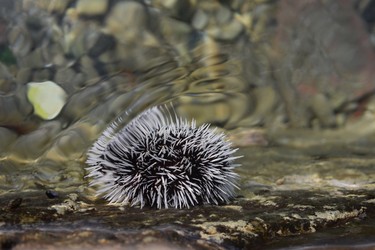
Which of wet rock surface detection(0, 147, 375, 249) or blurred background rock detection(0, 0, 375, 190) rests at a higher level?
blurred background rock detection(0, 0, 375, 190)

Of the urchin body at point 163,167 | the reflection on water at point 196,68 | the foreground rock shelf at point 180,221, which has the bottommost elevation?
the foreground rock shelf at point 180,221

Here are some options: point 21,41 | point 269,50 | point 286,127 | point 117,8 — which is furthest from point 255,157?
point 21,41

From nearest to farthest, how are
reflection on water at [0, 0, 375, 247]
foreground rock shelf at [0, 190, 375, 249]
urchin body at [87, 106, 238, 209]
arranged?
foreground rock shelf at [0, 190, 375, 249]
urchin body at [87, 106, 238, 209]
reflection on water at [0, 0, 375, 247]

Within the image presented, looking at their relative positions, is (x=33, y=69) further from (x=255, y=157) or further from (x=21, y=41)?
(x=255, y=157)

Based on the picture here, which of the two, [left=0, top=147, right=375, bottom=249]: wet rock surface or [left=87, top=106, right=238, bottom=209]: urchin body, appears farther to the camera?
[left=87, top=106, right=238, bottom=209]: urchin body

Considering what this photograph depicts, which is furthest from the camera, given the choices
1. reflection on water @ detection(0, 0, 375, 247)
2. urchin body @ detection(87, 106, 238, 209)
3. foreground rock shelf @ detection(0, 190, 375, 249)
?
reflection on water @ detection(0, 0, 375, 247)

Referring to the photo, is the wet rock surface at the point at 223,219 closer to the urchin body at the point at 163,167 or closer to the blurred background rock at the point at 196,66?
the urchin body at the point at 163,167

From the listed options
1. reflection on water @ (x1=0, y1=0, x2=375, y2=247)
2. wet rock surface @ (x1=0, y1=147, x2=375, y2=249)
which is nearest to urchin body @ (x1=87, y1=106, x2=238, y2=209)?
wet rock surface @ (x1=0, y1=147, x2=375, y2=249)

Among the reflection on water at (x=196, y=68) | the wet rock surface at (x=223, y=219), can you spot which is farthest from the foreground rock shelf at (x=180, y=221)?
the reflection on water at (x=196, y=68)

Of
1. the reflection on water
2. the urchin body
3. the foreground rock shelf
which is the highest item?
the reflection on water

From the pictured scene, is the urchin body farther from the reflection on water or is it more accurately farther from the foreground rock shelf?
the reflection on water
